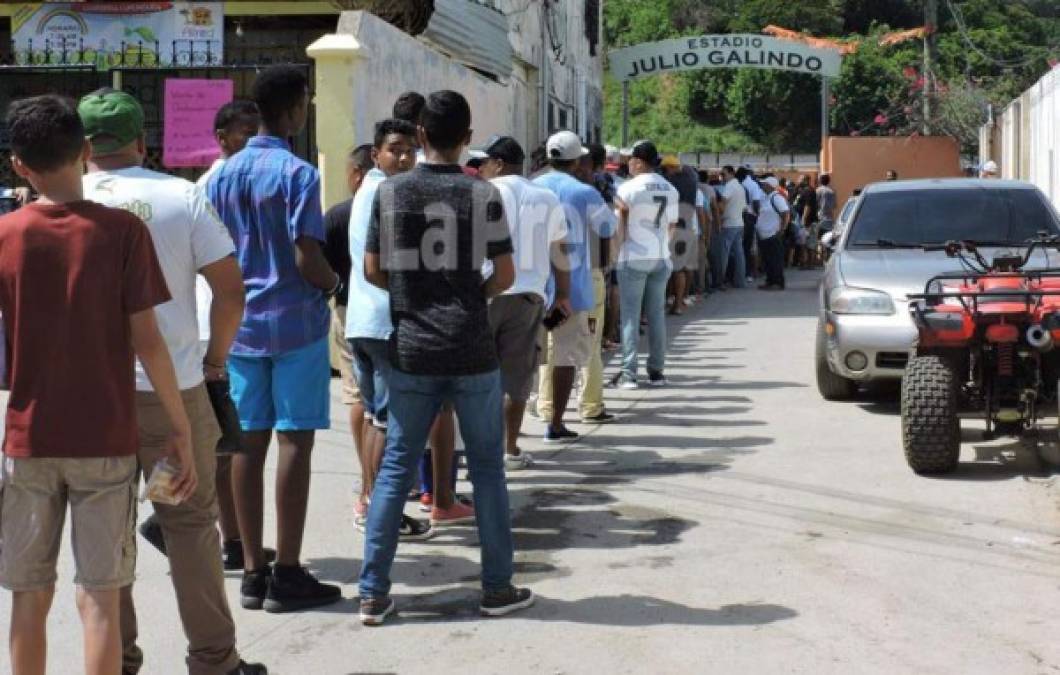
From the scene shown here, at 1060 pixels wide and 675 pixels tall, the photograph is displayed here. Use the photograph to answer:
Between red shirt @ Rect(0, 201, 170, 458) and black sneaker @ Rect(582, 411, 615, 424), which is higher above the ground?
red shirt @ Rect(0, 201, 170, 458)

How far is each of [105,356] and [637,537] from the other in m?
3.39

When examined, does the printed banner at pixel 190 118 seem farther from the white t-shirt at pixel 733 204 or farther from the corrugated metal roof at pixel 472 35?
the white t-shirt at pixel 733 204

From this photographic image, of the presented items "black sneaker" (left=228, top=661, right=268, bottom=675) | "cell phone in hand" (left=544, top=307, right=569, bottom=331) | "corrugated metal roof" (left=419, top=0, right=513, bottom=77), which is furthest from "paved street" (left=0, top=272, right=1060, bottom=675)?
"corrugated metal roof" (left=419, top=0, right=513, bottom=77)

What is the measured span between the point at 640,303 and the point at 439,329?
612 cm

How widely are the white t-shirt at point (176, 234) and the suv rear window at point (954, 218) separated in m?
6.88

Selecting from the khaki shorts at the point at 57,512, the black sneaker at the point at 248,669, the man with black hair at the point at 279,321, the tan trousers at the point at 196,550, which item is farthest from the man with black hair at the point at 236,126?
the khaki shorts at the point at 57,512

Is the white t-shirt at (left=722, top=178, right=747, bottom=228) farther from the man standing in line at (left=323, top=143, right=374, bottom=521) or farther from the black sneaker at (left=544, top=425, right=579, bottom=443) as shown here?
the man standing in line at (left=323, top=143, right=374, bottom=521)

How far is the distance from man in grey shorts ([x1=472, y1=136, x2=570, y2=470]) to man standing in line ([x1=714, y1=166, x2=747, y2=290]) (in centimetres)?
1232

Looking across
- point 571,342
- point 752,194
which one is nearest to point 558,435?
point 571,342

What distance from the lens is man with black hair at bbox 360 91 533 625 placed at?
549 cm

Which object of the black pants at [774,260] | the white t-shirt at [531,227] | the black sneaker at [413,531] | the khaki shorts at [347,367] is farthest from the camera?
the black pants at [774,260]

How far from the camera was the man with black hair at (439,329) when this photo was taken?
549cm

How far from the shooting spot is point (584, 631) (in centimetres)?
546

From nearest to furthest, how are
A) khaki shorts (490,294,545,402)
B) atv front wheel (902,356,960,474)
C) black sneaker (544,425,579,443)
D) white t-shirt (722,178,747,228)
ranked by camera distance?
khaki shorts (490,294,545,402) < atv front wheel (902,356,960,474) < black sneaker (544,425,579,443) < white t-shirt (722,178,747,228)
